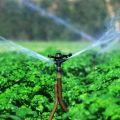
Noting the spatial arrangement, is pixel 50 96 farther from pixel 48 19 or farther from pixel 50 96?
pixel 48 19

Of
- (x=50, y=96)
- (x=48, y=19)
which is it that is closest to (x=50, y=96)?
(x=50, y=96)

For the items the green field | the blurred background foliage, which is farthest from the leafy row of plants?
the blurred background foliage

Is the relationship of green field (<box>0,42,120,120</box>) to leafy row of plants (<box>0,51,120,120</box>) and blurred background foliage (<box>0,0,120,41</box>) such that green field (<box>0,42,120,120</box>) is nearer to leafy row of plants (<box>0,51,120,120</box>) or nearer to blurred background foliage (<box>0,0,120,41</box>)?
→ leafy row of plants (<box>0,51,120,120</box>)

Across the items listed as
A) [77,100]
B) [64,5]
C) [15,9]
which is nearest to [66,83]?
[77,100]

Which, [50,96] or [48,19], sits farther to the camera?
[48,19]

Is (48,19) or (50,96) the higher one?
(48,19)

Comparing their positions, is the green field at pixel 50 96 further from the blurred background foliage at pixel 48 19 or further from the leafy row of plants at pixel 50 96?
the blurred background foliage at pixel 48 19

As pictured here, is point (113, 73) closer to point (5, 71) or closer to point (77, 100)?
point (77, 100)

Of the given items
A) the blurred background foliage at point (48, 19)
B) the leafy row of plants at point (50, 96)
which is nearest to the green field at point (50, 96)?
the leafy row of plants at point (50, 96)
